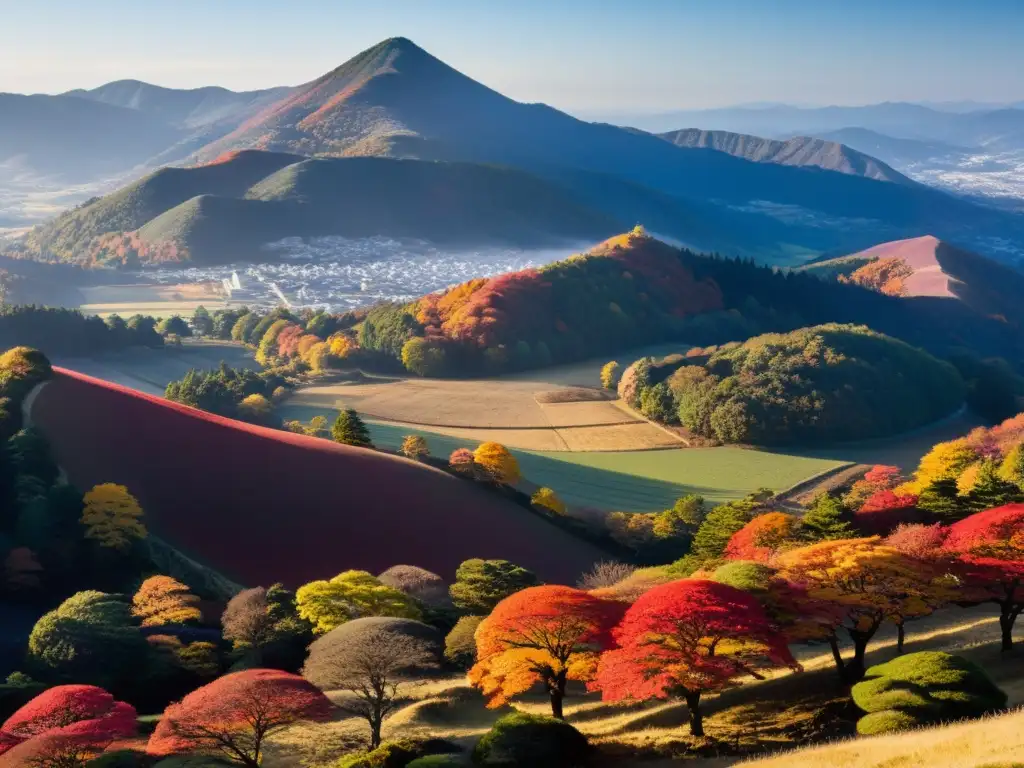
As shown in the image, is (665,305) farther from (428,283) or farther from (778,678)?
(778,678)

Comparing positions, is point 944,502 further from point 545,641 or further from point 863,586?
point 545,641

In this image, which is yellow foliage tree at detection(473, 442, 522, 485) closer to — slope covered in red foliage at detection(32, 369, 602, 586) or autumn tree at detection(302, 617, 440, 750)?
slope covered in red foliage at detection(32, 369, 602, 586)

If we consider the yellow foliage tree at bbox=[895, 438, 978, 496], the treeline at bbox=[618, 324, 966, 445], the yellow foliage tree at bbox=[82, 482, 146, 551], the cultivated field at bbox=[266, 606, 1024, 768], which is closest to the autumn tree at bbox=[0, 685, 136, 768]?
the cultivated field at bbox=[266, 606, 1024, 768]

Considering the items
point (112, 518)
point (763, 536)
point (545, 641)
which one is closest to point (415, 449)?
point (112, 518)

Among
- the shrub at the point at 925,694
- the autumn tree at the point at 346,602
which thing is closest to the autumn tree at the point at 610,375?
the autumn tree at the point at 346,602

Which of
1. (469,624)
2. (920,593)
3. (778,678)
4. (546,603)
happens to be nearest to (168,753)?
(546,603)

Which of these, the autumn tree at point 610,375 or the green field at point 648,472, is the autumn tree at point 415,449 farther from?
the autumn tree at point 610,375
